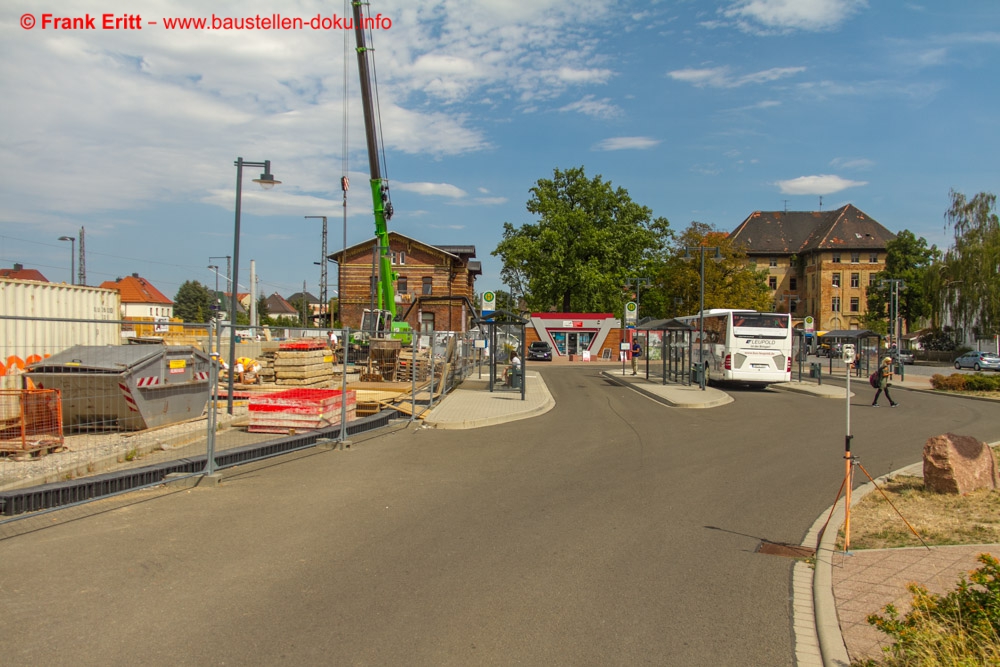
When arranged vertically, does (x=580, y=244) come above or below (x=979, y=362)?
above

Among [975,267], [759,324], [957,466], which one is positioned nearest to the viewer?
[957,466]

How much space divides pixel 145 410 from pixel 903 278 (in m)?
85.0

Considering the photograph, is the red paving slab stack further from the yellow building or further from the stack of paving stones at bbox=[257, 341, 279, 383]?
the yellow building

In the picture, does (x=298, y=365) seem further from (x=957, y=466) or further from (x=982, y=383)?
(x=982, y=383)

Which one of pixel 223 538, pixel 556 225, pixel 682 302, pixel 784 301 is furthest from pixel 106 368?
pixel 784 301

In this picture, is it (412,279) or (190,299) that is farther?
(190,299)

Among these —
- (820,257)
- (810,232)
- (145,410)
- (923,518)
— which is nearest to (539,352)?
(145,410)

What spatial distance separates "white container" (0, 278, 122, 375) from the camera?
938 centimetres

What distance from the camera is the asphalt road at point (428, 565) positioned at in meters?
4.43

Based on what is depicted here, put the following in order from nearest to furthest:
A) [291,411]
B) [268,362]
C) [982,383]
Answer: [291,411] → [268,362] → [982,383]

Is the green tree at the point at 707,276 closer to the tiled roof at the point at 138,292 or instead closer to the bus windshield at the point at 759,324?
the bus windshield at the point at 759,324

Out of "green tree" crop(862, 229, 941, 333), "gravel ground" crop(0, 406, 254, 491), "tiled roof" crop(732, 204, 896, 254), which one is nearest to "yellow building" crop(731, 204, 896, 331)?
"tiled roof" crop(732, 204, 896, 254)

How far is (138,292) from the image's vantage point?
105 metres

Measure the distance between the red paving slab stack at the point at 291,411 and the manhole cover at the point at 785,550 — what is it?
8044mm
